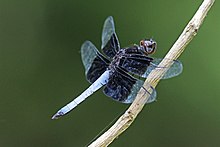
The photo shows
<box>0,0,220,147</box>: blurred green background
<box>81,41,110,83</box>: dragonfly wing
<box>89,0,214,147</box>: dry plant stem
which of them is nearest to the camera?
<box>89,0,214,147</box>: dry plant stem

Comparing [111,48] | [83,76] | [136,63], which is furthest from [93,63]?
[83,76]

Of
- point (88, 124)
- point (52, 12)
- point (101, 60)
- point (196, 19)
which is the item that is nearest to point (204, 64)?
point (88, 124)

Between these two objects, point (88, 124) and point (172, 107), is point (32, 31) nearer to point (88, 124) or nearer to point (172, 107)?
point (88, 124)

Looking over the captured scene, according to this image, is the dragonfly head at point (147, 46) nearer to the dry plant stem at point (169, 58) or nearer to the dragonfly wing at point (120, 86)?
the dragonfly wing at point (120, 86)

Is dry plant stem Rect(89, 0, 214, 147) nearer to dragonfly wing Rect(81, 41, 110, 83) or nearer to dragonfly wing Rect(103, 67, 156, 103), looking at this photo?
dragonfly wing Rect(103, 67, 156, 103)

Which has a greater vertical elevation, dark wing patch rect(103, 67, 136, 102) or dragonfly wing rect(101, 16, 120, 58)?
dragonfly wing rect(101, 16, 120, 58)

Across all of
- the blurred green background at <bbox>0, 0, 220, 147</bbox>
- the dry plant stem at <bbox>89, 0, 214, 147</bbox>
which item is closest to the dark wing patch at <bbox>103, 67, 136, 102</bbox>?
the dry plant stem at <bbox>89, 0, 214, 147</bbox>

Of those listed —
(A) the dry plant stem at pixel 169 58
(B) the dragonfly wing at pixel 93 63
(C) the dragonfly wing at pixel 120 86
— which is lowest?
(A) the dry plant stem at pixel 169 58

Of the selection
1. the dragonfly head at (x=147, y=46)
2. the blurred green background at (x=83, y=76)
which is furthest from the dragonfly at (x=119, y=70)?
the blurred green background at (x=83, y=76)
